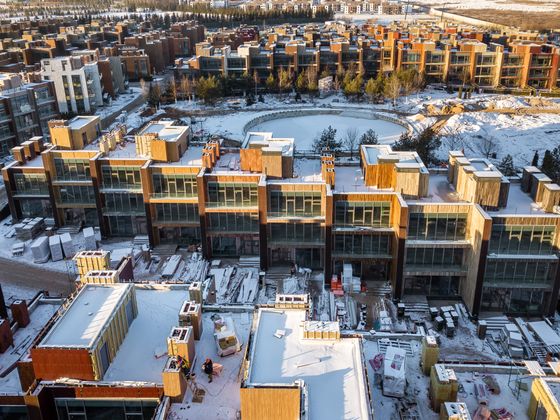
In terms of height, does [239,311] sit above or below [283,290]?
above

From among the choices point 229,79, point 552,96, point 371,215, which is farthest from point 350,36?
point 371,215

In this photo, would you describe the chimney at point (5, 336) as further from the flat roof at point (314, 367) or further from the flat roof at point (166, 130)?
the flat roof at point (166, 130)

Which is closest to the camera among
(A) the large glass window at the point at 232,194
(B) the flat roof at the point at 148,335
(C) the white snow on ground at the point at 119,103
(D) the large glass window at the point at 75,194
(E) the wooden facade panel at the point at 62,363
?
(E) the wooden facade panel at the point at 62,363

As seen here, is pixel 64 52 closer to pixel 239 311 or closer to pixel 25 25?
pixel 25 25

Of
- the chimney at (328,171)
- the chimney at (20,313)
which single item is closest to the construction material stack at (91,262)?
the chimney at (20,313)

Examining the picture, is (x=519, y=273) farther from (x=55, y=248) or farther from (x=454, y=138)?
(x=454, y=138)

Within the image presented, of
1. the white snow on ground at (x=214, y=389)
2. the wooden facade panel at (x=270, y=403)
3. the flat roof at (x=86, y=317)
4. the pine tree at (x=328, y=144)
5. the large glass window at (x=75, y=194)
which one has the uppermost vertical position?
the flat roof at (x=86, y=317)
